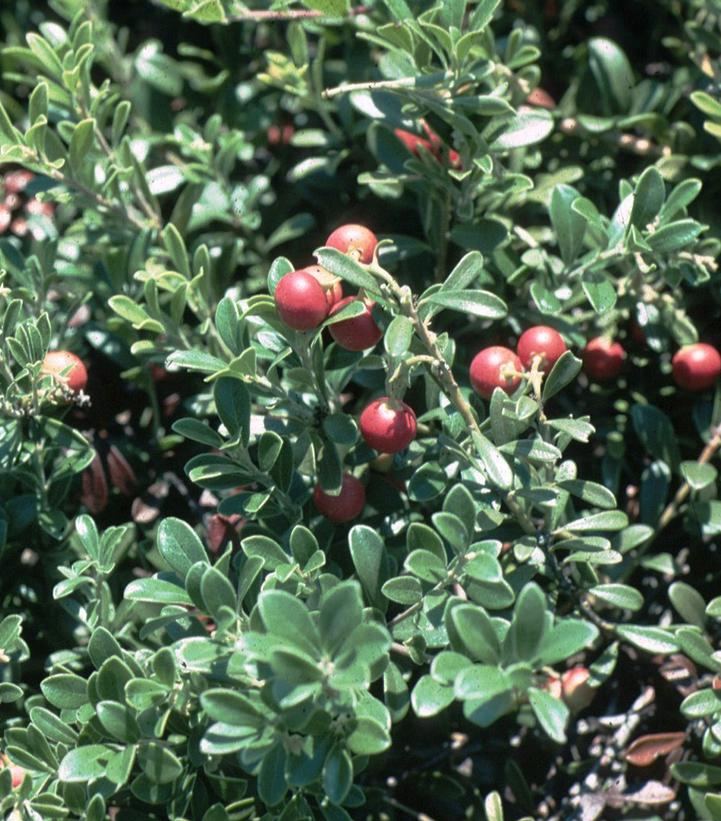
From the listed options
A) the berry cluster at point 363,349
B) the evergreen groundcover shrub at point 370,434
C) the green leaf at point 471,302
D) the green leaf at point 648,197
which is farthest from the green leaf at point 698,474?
the green leaf at point 471,302

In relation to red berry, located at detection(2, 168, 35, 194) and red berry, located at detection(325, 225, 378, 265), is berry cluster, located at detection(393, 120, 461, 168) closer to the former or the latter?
red berry, located at detection(325, 225, 378, 265)

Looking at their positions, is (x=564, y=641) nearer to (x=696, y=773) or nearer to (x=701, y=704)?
(x=701, y=704)

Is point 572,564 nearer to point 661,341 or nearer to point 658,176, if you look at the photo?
point 661,341

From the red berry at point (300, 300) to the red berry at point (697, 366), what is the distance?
89cm

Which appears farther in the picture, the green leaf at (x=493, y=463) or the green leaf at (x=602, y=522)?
the green leaf at (x=602, y=522)

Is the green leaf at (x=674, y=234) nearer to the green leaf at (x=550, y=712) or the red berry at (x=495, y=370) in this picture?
the red berry at (x=495, y=370)

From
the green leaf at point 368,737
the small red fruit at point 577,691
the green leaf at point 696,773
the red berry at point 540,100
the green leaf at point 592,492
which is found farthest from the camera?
the red berry at point 540,100

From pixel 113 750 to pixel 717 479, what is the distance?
4.58 feet

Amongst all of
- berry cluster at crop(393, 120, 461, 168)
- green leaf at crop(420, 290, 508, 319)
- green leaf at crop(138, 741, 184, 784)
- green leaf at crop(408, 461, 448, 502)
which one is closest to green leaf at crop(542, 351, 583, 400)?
green leaf at crop(420, 290, 508, 319)

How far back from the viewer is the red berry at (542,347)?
6.13 feet

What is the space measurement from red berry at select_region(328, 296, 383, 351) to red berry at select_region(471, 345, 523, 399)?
0.65 feet

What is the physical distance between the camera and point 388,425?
5.66 ft

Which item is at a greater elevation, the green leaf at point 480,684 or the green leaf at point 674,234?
the green leaf at point 674,234

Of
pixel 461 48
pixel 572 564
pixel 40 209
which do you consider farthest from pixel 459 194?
pixel 40 209
